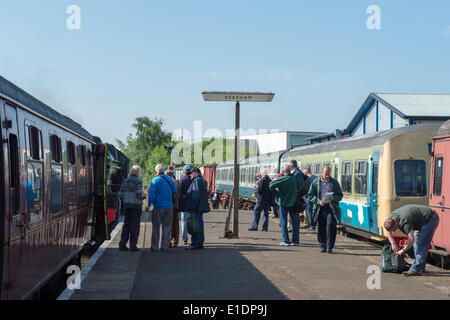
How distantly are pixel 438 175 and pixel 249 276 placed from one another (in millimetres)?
4435

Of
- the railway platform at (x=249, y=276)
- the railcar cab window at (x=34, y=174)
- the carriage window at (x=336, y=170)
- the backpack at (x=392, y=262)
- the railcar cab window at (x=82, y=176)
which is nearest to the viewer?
the railcar cab window at (x=34, y=174)

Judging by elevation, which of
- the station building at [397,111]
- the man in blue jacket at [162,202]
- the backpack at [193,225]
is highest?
the station building at [397,111]

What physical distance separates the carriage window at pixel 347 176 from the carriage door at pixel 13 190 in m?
12.4

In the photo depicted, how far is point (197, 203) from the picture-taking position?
13852mm

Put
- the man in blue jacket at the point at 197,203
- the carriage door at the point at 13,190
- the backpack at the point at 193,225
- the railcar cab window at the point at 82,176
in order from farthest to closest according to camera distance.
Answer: the man in blue jacket at the point at 197,203 → the backpack at the point at 193,225 → the railcar cab window at the point at 82,176 → the carriage door at the point at 13,190

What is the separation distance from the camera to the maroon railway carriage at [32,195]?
5906mm

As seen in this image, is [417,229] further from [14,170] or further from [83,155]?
[14,170]

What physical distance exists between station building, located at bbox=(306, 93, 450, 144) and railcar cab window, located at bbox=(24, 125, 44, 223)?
30757 mm

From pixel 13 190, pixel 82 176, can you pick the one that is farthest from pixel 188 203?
pixel 13 190

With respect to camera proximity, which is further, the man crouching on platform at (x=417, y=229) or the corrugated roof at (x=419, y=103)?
the corrugated roof at (x=419, y=103)

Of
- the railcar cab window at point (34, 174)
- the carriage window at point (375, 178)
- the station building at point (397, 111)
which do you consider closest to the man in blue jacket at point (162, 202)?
the carriage window at point (375, 178)

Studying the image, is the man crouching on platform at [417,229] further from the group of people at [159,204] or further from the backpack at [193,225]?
the group of people at [159,204]

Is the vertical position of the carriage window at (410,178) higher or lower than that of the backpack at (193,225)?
higher
